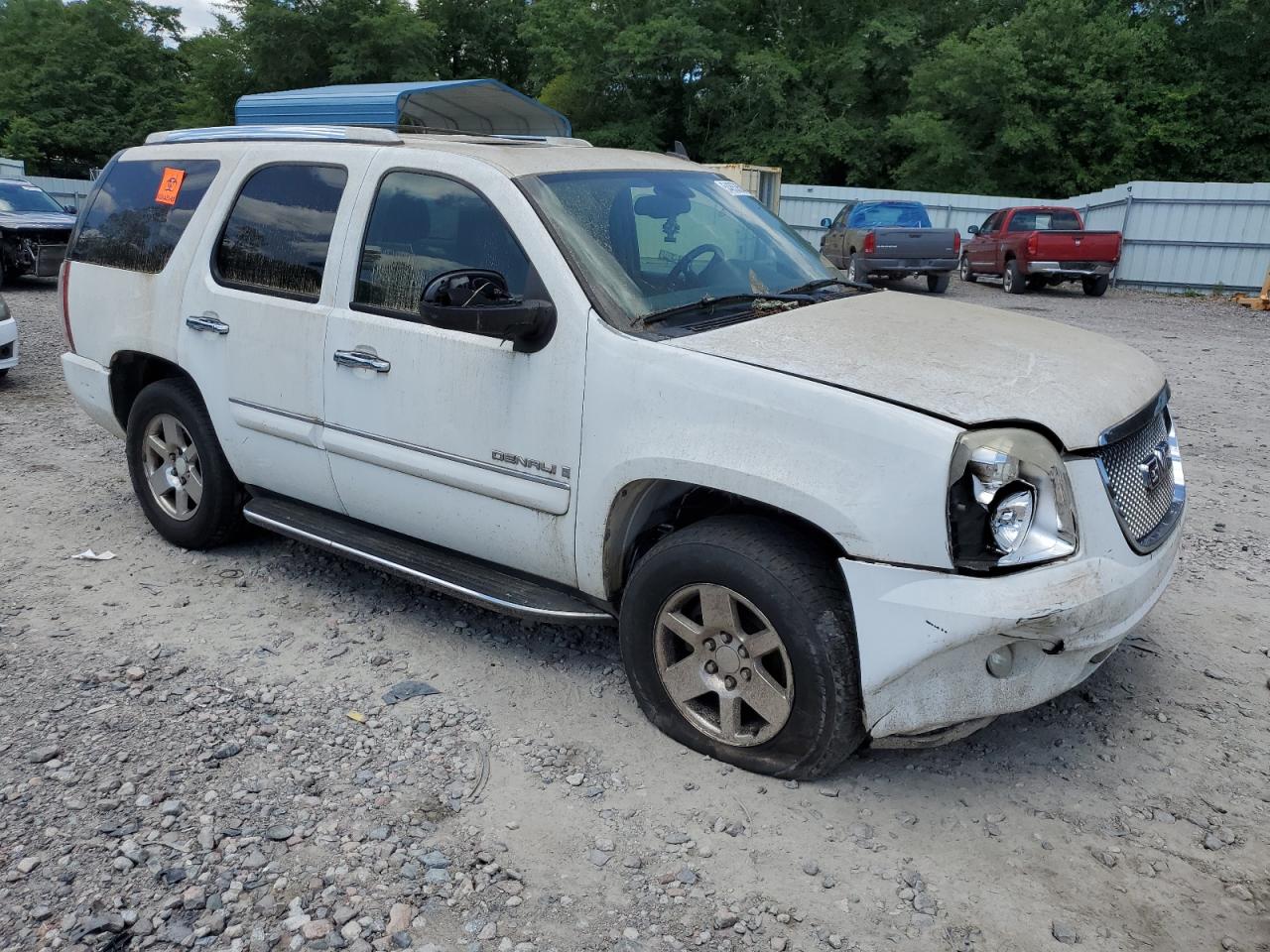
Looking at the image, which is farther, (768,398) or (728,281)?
(728,281)

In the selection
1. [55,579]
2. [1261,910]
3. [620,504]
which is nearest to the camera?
[1261,910]

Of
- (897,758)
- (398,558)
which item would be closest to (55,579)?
(398,558)

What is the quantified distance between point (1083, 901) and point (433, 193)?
3.08m

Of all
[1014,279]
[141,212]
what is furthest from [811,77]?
[141,212]

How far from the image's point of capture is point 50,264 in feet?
50.9

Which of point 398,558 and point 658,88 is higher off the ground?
point 658,88

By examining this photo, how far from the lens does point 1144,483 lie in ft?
10.7

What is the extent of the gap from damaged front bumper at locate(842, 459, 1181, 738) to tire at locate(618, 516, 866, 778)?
0.36 feet

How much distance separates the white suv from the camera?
287 centimetres

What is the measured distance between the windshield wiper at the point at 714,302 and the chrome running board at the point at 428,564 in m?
0.99

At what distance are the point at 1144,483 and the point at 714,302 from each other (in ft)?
4.89

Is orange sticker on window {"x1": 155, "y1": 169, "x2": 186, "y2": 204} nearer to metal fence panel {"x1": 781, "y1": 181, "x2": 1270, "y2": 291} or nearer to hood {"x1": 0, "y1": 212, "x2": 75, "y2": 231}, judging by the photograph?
hood {"x1": 0, "y1": 212, "x2": 75, "y2": 231}

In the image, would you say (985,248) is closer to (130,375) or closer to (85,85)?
(130,375)

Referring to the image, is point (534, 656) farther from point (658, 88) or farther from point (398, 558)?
point (658, 88)
